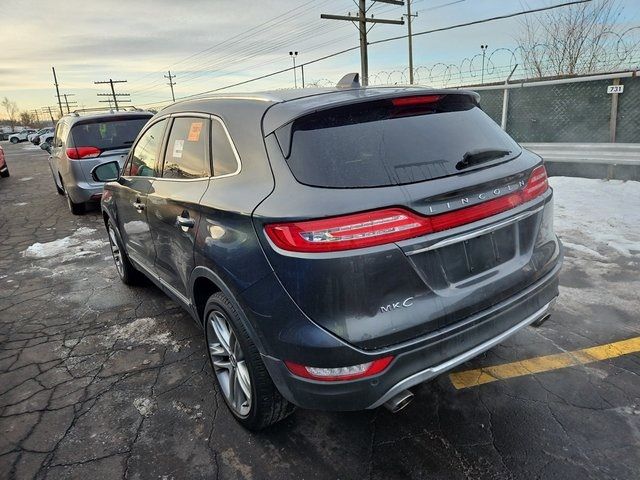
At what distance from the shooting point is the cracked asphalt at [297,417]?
2.27 m

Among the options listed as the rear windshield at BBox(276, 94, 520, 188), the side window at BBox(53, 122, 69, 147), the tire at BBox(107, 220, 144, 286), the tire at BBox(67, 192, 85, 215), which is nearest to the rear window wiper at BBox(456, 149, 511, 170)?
the rear windshield at BBox(276, 94, 520, 188)

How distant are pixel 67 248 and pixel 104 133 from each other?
236cm

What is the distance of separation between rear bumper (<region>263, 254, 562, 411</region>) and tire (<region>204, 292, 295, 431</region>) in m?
0.17

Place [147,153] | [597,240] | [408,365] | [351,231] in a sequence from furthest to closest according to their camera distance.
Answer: [597,240], [147,153], [408,365], [351,231]

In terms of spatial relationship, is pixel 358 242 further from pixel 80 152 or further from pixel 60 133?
pixel 60 133

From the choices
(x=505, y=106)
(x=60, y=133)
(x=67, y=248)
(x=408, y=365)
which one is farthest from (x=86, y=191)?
(x=505, y=106)

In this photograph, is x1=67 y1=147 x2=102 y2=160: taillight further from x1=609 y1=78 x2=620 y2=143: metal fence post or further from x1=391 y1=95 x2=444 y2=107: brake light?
x1=609 y1=78 x2=620 y2=143: metal fence post

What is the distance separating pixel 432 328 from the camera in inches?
78.2

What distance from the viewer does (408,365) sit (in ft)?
6.43

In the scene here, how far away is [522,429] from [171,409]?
6.72 ft

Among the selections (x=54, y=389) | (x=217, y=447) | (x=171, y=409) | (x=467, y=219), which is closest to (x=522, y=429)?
(x=467, y=219)

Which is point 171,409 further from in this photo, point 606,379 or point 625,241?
point 625,241

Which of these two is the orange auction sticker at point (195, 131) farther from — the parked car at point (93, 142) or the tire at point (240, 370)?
the parked car at point (93, 142)

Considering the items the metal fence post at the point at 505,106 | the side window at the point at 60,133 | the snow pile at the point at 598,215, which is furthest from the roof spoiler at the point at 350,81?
the metal fence post at the point at 505,106
